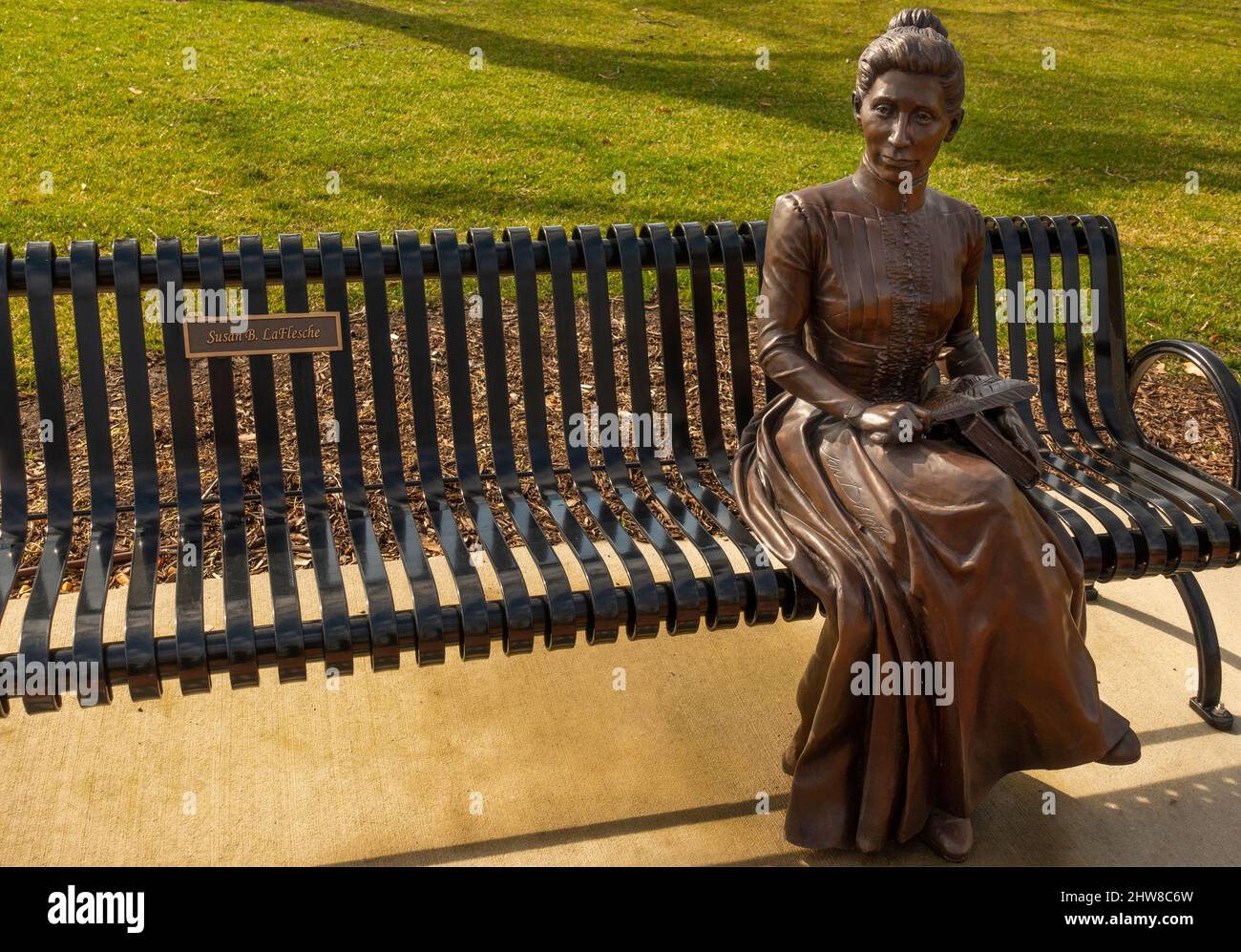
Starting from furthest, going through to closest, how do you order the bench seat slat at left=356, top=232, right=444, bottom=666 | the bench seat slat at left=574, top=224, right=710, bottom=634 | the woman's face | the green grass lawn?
the green grass lawn, the bench seat slat at left=574, top=224, right=710, bottom=634, the bench seat slat at left=356, top=232, right=444, bottom=666, the woman's face

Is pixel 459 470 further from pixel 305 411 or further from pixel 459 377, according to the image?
pixel 305 411

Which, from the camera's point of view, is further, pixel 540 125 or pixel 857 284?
pixel 540 125

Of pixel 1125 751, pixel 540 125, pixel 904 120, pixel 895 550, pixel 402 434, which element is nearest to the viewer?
pixel 895 550

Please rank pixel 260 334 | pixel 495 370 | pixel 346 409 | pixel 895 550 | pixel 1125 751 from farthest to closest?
1. pixel 495 370
2. pixel 346 409
3. pixel 260 334
4. pixel 1125 751
5. pixel 895 550

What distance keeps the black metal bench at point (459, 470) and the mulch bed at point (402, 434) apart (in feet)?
2.12

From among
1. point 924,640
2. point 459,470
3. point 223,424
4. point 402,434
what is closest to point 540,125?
point 402,434

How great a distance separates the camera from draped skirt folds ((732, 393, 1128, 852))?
2979mm

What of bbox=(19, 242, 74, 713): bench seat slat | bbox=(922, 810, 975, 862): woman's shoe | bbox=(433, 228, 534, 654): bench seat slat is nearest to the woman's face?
bbox=(433, 228, 534, 654): bench seat slat

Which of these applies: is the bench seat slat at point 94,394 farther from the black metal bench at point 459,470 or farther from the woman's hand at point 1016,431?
the woman's hand at point 1016,431

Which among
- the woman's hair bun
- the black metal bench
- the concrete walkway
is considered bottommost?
the concrete walkway

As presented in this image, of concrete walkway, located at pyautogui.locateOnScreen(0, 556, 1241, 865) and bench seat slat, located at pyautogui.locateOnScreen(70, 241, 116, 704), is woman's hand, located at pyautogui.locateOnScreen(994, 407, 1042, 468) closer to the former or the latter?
concrete walkway, located at pyautogui.locateOnScreen(0, 556, 1241, 865)

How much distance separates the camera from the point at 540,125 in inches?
365

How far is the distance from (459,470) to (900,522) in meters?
1.41

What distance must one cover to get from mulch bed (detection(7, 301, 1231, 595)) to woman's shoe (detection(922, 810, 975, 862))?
61.8 inches
